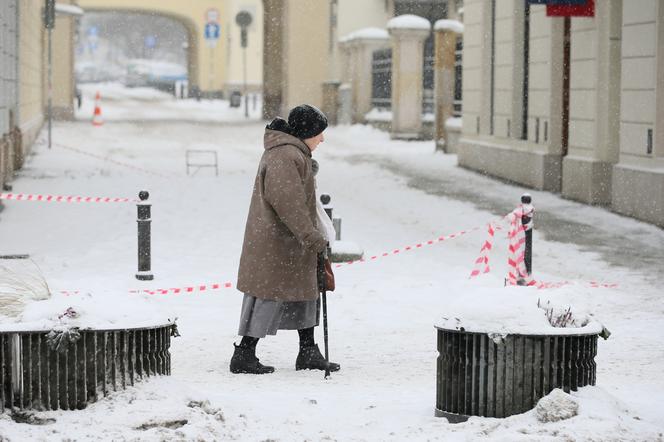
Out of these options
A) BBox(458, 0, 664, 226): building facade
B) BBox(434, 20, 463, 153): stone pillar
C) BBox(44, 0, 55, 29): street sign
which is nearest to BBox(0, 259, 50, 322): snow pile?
BBox(458, 0, 664, 226): building facade

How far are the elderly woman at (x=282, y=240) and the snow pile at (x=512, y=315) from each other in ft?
4.81

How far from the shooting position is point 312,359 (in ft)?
24.9

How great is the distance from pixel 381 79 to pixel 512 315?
31642 mm

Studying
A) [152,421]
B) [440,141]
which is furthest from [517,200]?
[152,421]

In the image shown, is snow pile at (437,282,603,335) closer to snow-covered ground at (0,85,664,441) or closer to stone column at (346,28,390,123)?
snow-covered ground at (0,85,664,441)

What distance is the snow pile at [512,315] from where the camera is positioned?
19.1 ft

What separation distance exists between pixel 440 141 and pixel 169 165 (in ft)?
24.7

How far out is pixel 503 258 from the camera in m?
12.8

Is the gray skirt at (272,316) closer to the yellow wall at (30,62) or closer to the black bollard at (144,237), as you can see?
the black bollard at (144,237)

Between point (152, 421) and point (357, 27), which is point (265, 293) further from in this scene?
point (357, 27)

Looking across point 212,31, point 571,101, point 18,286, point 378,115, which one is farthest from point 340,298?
point 212,31

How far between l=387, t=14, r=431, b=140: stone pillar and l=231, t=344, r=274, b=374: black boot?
25.7 metres

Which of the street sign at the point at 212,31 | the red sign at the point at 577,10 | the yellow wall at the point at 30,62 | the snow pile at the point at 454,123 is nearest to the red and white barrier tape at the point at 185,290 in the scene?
the red sign at the point at 577,10

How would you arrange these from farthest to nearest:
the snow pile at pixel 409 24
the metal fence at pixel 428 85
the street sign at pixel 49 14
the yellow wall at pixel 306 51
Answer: the yellow wall at pixel 306 51 → the metal fence at pixel 428 85 → the snow pile at pixel 409 24 → the street sign at pixel 49 14
